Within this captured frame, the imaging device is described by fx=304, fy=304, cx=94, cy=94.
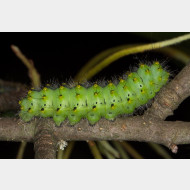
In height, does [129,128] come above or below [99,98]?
below

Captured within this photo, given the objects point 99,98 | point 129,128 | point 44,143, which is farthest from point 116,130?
point 44,143

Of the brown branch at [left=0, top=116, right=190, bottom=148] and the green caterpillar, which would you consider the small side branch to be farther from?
the green caterpillar

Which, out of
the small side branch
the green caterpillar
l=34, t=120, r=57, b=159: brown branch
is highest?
the green caterpillar

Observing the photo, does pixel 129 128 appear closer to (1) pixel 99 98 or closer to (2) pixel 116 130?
(2) pixel 116 130

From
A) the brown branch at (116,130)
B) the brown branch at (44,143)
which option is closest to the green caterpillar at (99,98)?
the brown branch at (116,130)

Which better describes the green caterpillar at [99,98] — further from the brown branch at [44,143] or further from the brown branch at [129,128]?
the brown branch at [44,143]

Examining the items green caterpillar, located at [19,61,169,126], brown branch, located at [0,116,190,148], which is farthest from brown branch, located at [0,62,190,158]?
green caterpillar, located at [19,61,169,126]

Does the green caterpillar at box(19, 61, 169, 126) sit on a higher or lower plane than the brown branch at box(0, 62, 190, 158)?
higher

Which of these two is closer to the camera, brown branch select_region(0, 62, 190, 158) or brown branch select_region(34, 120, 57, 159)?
brown branch select_region(34, 120, 57, 159)
